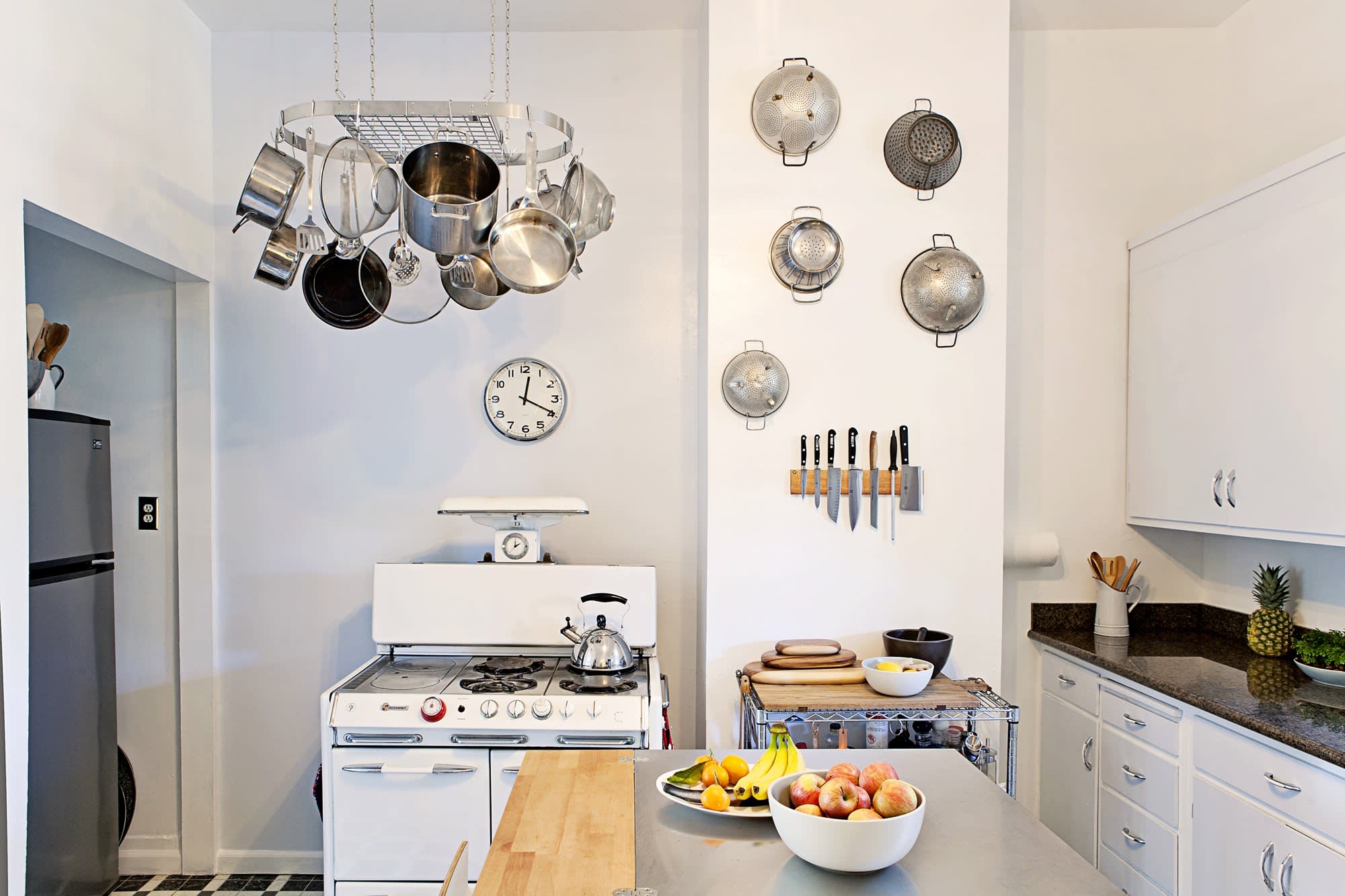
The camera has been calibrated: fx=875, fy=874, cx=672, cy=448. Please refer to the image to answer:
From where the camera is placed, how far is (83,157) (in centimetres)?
237

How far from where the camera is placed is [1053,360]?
318 centimetres

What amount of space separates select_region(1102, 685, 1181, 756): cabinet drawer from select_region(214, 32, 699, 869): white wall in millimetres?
1345

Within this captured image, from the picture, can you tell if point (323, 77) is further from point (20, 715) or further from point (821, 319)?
point (20, 715)

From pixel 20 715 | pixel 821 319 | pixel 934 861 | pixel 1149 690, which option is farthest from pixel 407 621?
pixel 1149 690

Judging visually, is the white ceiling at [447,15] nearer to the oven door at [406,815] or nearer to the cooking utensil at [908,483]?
the cooking utensil at [908,483]

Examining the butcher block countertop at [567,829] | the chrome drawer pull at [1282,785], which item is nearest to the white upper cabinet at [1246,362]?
the chrome drawer pull at [1282,785]

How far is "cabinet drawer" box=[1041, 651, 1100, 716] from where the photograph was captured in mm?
2764

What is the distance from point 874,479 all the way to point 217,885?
2.63m

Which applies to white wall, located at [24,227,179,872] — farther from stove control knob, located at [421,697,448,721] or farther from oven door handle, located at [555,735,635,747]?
oven door handle, located at [555,735,635,747]

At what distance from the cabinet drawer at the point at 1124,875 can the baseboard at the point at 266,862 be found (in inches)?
102

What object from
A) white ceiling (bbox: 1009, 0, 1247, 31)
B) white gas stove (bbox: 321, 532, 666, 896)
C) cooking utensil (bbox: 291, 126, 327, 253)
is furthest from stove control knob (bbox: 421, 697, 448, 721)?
white ceiling (bbox: 1009, 0, 1247, 31)

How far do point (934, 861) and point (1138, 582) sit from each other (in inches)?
90.4

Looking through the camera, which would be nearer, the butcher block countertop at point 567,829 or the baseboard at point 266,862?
the butcher block countertop at point 567,829

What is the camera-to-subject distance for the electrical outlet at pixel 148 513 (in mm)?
3180
